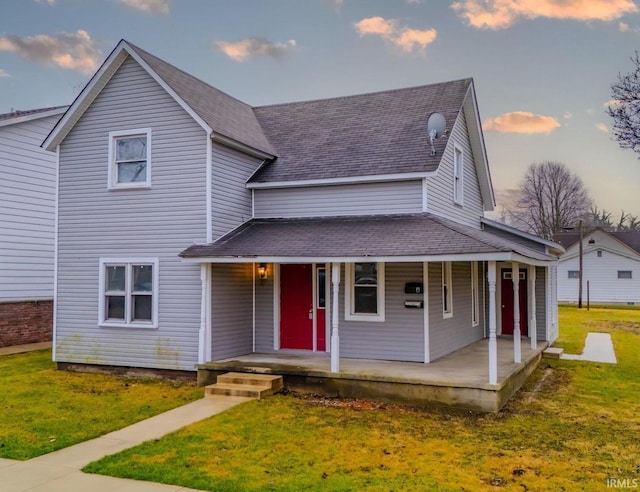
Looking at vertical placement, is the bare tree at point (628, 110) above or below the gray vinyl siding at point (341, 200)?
above

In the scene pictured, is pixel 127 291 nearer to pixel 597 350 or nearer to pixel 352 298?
pixel 352 298

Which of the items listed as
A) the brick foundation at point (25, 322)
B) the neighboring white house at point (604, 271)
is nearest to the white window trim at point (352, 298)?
the brick foundation at point (25, 322)

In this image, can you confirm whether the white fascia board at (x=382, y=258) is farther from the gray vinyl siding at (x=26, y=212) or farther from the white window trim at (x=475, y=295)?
the gray vinyl siding at (x=26, y=212)

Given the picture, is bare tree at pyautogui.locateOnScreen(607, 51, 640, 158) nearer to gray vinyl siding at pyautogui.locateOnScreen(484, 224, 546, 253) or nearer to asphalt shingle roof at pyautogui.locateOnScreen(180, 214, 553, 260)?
asphalt shingle roof at pyautogui.locateOnScreen(180, 214, 553, 260)

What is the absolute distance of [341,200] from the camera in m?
12.5

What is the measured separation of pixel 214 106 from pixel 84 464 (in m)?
9.35

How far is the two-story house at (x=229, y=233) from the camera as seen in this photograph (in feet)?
36.9

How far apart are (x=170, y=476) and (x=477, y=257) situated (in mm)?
5848

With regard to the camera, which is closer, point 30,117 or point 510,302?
point 30,117

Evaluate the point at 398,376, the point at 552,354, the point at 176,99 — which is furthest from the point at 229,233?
the point at 552,354

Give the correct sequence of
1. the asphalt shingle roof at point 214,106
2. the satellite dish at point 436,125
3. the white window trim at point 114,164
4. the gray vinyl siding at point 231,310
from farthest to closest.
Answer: the satellite dish at point 436,125, the white window trim at point 114,164, the asphalt shingle roof at point 214,106, the gray vinyl siding at point 231,310

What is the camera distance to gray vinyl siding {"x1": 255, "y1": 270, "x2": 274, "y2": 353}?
40.7 ft

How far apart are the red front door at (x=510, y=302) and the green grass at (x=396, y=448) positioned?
7084 mm

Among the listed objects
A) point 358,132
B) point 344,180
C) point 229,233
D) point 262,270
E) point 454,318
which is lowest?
point 454,318
